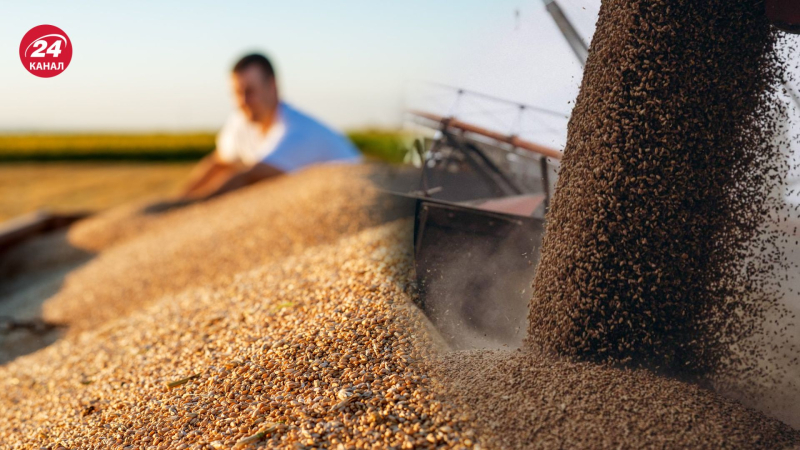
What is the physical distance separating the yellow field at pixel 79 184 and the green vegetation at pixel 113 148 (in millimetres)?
620

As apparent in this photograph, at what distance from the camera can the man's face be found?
6367mm

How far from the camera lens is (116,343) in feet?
9.57

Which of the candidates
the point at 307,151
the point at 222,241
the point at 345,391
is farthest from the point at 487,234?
the point at 307,151

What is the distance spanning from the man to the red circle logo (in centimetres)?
338

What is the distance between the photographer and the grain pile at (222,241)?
4008 millimetres

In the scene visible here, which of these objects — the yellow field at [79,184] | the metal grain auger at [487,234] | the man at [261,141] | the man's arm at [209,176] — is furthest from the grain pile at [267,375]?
the yellow field at [79,184]

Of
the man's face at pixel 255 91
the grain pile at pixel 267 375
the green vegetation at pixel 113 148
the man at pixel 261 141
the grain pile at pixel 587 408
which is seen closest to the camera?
the grain pile at pixel 587 408

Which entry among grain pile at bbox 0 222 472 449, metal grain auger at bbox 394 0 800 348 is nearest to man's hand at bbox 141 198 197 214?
grain pile at bbox 0 222 472 449

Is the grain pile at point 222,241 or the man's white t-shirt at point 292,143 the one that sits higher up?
the man's white t-shirt at point 292,143

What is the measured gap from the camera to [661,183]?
1661 millimetres

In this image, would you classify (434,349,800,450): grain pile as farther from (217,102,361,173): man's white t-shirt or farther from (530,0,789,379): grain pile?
(217,102,361,173): man's white t-shirt

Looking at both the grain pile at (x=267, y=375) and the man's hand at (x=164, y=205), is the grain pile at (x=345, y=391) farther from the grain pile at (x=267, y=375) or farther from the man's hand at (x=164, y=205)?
the man's hand at (x=164, y=205)

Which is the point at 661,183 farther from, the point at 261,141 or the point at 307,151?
the point at 261,141

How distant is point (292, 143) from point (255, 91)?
30.7 inches
